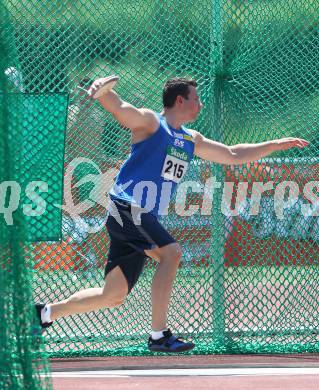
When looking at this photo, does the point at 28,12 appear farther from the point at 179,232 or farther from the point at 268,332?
the point at 268,332

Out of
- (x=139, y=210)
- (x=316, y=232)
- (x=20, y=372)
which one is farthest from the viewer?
(x=316, y=232)

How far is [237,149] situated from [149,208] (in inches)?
39.3

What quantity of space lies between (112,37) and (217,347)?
9.59ft

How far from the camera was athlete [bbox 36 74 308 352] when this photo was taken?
6.23 metres

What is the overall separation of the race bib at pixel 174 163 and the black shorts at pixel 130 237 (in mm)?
337

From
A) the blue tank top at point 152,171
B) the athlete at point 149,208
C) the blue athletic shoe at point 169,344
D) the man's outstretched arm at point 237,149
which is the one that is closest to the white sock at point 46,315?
the athlete at point 149,208

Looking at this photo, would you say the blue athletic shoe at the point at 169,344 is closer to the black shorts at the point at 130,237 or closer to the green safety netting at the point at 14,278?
the black shorts at the point at 130,237

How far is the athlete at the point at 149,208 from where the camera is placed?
623 centimetres

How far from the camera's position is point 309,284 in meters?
8.31

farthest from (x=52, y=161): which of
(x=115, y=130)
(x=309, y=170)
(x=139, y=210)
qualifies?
(x=309, y=170)

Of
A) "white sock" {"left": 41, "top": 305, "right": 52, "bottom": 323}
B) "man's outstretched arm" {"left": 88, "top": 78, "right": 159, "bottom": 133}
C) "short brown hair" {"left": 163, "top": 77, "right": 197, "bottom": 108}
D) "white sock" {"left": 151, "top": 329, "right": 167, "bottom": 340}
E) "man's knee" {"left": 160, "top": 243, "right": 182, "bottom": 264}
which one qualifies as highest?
"short brown hair" {"left": 163, "top": 77, "right": 197, "bottom": 108}

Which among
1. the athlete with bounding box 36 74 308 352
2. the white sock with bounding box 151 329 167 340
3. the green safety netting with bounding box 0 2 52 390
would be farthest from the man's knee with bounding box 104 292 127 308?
the green safety netting with bounding box 0 2 52 390

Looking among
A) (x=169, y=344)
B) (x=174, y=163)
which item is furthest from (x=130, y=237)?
(x=169, y=344)

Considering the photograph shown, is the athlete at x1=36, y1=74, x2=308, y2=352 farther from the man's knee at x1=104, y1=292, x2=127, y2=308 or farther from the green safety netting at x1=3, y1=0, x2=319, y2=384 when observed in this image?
the green safety netting at x1=3, y1=0, x2=319, y2=384
